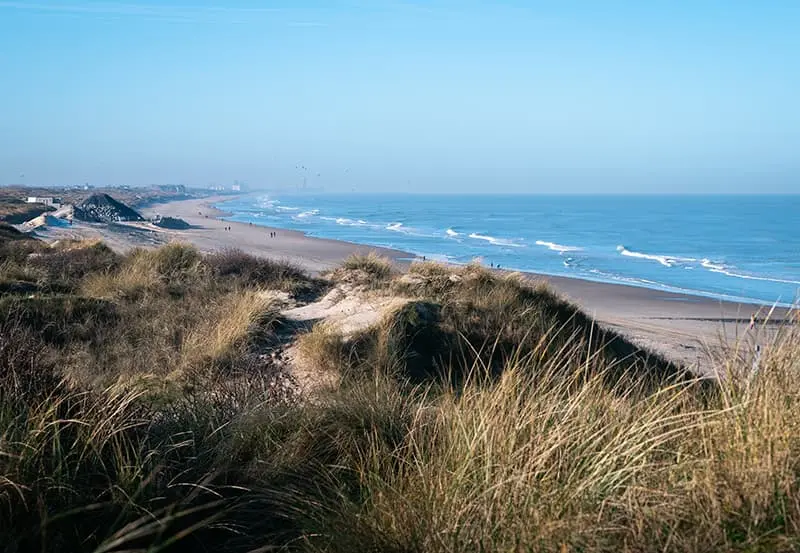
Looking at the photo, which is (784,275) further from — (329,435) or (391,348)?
(329,435)

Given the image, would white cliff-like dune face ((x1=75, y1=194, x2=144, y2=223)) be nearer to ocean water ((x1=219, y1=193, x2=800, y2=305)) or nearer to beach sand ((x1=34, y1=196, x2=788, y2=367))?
beach sand ((x1=34, y1=196, x2=788, y2=367))

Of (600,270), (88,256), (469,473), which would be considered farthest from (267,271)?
(600,270)

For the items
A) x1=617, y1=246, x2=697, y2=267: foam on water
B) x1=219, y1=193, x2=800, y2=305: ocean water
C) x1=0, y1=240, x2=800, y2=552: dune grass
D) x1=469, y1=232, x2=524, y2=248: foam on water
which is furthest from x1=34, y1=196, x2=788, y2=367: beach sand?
x1=469, y1=232, x2=524, y2=248: foam on water

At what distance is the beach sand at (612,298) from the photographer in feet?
70.7

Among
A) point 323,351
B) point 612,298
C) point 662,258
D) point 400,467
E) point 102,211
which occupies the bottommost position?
point 612,298

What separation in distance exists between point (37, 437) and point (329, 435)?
5.51 feet

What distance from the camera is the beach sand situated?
70.7ft

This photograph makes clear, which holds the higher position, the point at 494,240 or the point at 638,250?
the point at 638,250

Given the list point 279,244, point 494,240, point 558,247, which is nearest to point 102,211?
point 279,244

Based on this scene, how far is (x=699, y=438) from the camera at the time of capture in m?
3.80

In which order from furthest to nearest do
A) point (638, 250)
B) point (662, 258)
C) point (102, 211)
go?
point (102, 211) → point (638, 250) → point (662, 258)

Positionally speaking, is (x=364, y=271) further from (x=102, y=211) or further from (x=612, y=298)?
(x=102, y=211)

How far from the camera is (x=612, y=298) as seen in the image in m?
33.5

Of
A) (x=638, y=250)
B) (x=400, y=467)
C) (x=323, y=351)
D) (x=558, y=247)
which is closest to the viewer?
(x=400, y=467)
